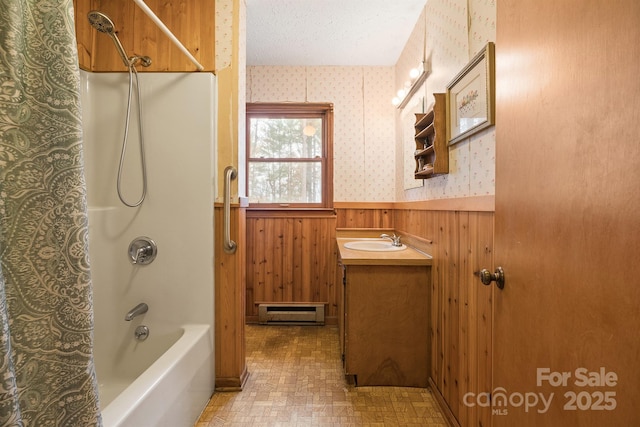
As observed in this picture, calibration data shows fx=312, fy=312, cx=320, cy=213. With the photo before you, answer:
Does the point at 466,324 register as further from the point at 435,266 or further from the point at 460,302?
the point at 435,266

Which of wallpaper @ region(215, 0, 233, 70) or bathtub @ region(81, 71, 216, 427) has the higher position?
wallpaper @ region(215, 0, 233, 70)

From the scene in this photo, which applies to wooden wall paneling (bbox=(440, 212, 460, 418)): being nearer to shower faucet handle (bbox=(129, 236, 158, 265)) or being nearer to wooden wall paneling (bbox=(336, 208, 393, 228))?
wooden wall paneling (bbox=(336, 208, 393, 228))

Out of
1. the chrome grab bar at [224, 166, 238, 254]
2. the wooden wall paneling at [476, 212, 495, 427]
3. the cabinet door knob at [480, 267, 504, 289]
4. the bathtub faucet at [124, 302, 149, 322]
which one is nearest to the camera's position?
the cabinet door knob at [480, 267, 504, 289]

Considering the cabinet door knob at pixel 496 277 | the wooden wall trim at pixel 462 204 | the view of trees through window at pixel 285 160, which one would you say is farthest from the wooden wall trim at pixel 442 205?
the view of trees through window at pixel 285 160

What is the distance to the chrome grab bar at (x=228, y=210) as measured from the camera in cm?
182

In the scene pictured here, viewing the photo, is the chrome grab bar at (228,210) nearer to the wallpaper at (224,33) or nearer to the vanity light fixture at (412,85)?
the wallpaper at (224,33)

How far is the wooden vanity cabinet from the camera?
190 cm

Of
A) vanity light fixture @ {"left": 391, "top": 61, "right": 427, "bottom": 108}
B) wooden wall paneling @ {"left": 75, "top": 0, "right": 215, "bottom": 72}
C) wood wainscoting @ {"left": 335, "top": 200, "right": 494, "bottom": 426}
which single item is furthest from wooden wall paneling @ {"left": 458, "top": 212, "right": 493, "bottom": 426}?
wooden wall paneling @ {"left": 75, "top": 0, "right": 215, "bottom": 72}

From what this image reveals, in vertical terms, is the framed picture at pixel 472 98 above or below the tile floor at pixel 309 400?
above

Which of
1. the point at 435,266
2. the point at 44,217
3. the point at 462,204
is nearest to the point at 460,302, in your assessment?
the point at 435,266

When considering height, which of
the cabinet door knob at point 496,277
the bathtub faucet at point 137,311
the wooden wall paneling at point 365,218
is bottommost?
the bathtub faucet at point 137,311

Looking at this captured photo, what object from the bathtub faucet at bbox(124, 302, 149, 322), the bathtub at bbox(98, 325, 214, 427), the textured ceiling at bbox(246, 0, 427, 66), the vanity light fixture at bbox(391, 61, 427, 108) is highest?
the textured ceiling at bbox(246, 0, 427, 66)

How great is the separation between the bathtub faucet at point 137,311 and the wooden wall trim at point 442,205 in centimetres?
178

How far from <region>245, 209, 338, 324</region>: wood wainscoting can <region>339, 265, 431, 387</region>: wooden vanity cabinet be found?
1.16m
